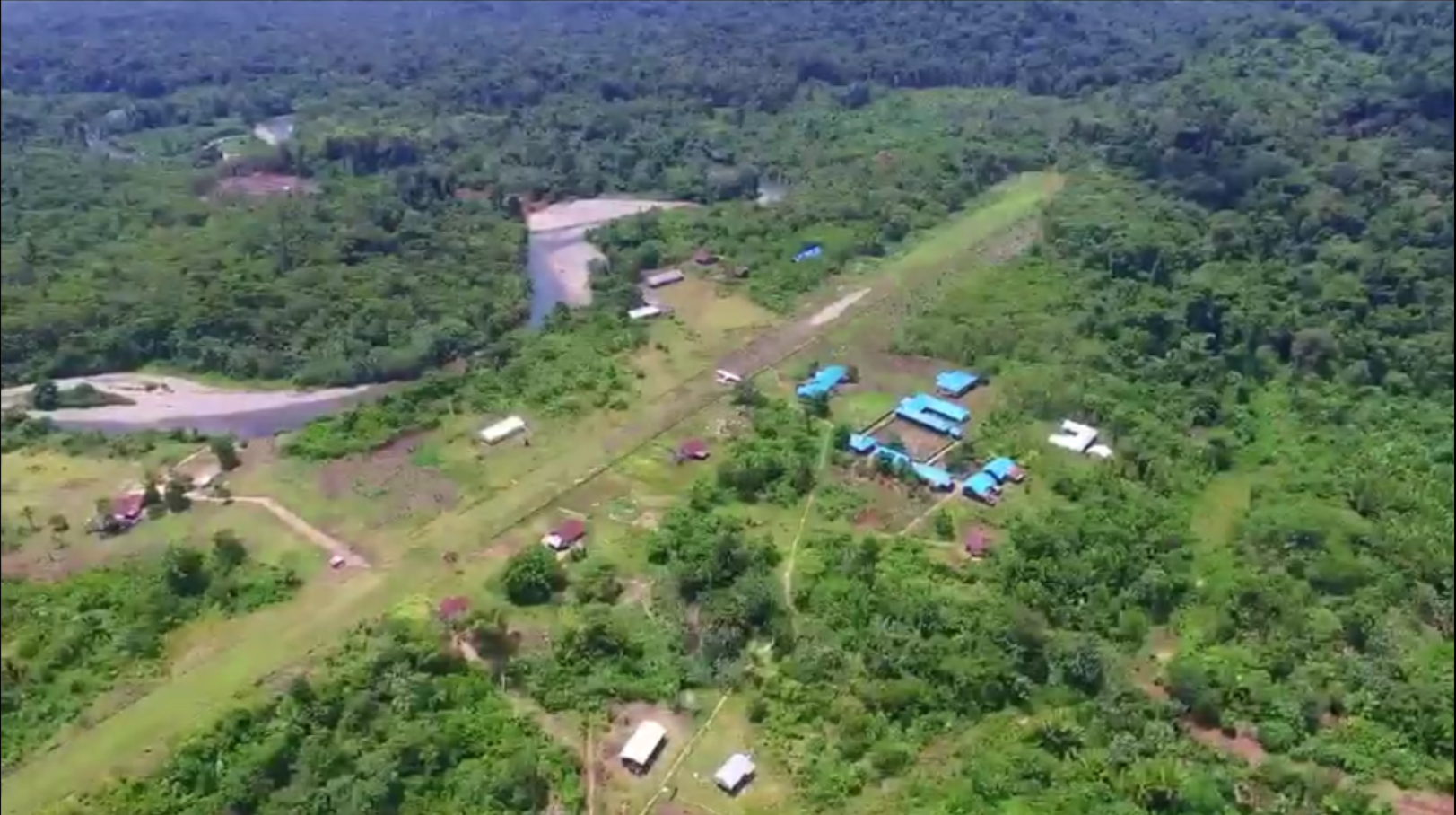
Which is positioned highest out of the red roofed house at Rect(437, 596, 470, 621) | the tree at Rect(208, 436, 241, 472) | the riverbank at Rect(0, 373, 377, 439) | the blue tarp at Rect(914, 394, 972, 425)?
the red roofed house at Rect(437, 596, 470, 621)

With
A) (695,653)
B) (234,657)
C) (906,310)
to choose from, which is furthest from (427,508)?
(906,310)

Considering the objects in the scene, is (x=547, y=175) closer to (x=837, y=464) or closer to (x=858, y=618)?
(x=837, y=464)

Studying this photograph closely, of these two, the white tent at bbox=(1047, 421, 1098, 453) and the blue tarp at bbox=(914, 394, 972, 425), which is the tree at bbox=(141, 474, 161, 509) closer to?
the blue tarp at bbox=(914, 394, 972, 425)

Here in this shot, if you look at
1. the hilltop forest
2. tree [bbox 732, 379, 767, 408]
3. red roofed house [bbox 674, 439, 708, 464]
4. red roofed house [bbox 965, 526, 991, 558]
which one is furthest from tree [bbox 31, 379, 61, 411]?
red roofed house [bbox 965, 526, 991, 558]

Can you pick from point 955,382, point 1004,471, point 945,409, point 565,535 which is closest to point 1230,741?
point 1004,471

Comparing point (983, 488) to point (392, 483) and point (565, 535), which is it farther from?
point (392, 483)

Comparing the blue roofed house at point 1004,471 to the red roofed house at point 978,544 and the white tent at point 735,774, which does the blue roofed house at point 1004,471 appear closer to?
the red roofed house at point 978,544
